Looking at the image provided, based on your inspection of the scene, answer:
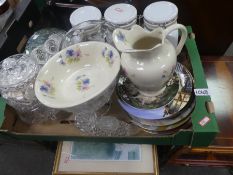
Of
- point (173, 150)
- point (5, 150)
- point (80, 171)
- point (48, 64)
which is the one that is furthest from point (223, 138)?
point (5, 150)

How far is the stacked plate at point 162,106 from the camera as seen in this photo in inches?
26.6

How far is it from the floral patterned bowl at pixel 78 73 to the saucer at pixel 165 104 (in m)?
0.07

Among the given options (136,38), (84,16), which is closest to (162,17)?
(136,38)

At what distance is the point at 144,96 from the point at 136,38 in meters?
0.17

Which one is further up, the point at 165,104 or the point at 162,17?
the point at 162,17

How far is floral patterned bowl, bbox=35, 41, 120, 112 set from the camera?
2.10 ft

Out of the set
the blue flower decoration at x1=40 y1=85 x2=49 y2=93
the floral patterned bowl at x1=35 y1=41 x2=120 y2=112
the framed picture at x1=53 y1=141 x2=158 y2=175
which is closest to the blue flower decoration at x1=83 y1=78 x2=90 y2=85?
the floral patterned bowl at x1=35 y1=41 x2=120 y2=112

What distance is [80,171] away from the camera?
0.75 meters

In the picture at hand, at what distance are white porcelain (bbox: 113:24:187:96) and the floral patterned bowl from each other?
0.05 metres

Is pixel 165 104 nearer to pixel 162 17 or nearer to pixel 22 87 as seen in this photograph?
pixel 162 17

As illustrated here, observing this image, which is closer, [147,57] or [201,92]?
[147,57]

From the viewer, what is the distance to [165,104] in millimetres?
685

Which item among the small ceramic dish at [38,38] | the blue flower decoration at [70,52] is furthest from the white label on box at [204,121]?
the small ceramic dish at [38,38]

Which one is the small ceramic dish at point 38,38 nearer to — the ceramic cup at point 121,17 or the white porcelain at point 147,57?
the ceramic cup at point 121,17
